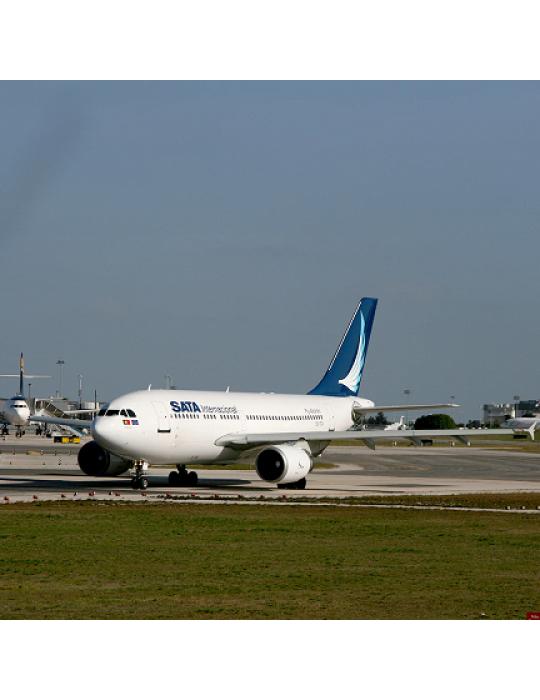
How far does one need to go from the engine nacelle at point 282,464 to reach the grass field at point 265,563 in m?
11.5

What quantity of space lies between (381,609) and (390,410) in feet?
133

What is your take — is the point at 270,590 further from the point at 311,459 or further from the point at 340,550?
the point at 311,459

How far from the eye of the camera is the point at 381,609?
19.1m

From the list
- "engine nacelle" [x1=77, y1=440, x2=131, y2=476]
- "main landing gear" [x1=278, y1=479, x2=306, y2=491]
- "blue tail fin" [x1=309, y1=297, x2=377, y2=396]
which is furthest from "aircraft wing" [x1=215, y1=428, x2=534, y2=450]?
"blue tail fin" [x1=309, y1=297, x2=377, y2=396]

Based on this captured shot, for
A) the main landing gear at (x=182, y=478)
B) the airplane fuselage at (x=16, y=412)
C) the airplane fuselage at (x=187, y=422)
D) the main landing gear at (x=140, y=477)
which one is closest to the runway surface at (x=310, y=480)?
the main landing gear at (x=140, y=477)

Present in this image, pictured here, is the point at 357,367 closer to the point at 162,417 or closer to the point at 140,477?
the point at 162,417

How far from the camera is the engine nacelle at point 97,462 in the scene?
53.8 metres

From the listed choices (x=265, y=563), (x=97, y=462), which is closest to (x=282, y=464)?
(x=97, y=462)

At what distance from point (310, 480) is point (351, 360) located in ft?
26.6

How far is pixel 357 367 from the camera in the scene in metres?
66.4

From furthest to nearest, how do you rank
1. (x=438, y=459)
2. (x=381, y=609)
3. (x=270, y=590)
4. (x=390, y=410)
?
(x=438, y=459) < (x=390, y=410) < (x=270, y=590) < (x=381, y=609)

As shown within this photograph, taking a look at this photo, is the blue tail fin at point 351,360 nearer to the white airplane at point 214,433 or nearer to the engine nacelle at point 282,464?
the white airplane at point 214,433

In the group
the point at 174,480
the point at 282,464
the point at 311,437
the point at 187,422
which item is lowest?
the point at 174,480
